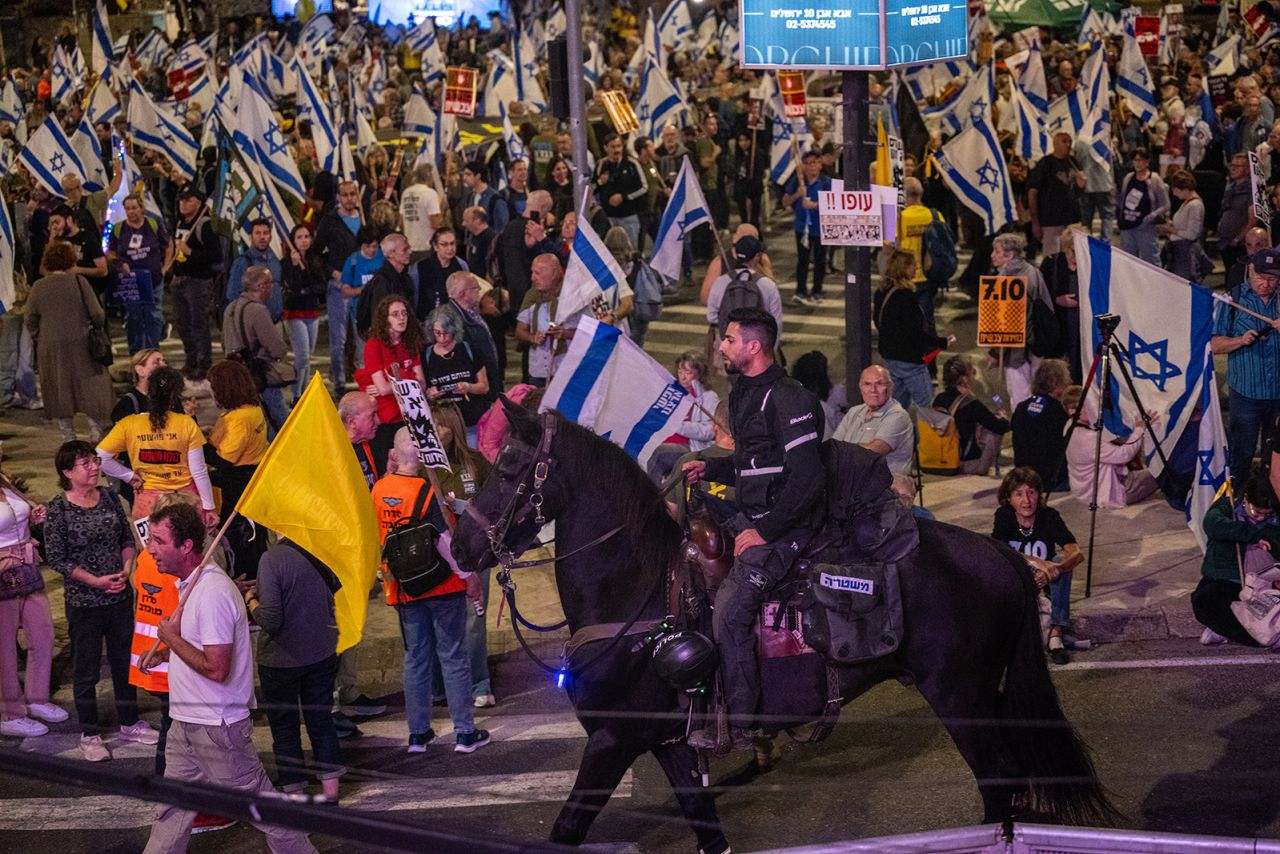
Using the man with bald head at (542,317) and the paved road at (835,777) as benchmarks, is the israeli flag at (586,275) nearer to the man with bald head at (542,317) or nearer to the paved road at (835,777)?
the man with bald head at (542,317)

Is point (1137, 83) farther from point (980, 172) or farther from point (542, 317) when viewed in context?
point (542, 317)

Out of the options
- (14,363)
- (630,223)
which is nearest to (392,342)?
(14,363)

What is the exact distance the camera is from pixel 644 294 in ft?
53.0

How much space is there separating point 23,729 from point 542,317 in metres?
5.81

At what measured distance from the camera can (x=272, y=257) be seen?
17.6 metres

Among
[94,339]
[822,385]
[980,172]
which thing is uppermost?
[980,172]

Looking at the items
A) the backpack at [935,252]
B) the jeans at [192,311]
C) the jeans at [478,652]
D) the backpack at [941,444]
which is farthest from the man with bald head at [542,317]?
the backpack at [935,252]

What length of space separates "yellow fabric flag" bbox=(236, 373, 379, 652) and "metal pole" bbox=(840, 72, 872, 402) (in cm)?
480

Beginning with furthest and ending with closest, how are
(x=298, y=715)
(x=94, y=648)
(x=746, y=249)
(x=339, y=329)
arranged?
(x=339, y=329)
(x=746, y=249)
(x=94, y=648)
(x=298, y=715)

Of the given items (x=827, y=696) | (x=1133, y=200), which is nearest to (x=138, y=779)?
(x=827, y=696)

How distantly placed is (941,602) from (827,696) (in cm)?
67

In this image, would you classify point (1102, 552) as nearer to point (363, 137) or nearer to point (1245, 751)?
point (1245, 751)

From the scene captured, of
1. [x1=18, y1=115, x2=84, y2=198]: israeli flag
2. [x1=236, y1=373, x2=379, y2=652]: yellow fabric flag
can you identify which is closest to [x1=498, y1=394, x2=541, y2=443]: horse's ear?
[x1=236, y1=373, x2=379, y2=652]: yellow fabric flag

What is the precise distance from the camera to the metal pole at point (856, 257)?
11.7 m
